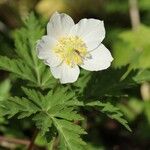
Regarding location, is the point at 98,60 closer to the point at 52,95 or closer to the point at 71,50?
the point at 71,50

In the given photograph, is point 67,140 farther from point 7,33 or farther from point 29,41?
point 7,33

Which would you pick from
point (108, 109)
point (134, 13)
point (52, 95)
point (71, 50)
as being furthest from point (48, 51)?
point (134, 13)

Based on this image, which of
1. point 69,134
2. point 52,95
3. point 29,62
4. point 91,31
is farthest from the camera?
point 29,62

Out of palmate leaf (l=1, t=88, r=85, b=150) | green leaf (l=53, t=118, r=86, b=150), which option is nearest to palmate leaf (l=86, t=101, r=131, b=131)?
palmate leaf (l=1, t=88, r=85, b=150)

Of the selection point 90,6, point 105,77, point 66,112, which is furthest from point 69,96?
point 90,6

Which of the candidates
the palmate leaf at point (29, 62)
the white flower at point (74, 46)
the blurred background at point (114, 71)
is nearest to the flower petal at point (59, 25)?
the white flower at point (74, 46)
